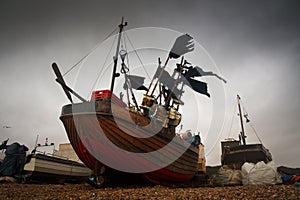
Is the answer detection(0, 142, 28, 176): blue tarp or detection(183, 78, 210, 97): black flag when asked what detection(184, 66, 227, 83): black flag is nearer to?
detection(183, 78, 210, 97): black flag

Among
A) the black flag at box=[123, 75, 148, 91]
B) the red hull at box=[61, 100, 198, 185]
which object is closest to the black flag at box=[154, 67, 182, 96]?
the black flag at box=[123, 75, 148, 91]

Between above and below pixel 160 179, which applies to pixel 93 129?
above

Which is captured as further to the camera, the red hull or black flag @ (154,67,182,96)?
black flag @ (154,67,182,96)

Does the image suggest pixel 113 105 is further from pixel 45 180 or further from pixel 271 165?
pixel 45 180

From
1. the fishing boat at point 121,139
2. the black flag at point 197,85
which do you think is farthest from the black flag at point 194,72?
the fishing boat at point 121,139

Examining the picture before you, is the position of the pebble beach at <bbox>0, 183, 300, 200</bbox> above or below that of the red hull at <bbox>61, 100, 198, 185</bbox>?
below

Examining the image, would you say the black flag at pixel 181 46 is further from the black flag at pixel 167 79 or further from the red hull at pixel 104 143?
the red hull at pixel 104 143

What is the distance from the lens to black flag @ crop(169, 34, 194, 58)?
40.3 ft

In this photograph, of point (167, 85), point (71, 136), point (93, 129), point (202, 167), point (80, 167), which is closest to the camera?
point (93, 129)

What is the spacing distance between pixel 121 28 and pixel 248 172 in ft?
27.9

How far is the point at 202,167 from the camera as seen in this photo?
13977 mm

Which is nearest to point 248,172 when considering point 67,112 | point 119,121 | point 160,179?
point 160,179

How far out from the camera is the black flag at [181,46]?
12.3 meters

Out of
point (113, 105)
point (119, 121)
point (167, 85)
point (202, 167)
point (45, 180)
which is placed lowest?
point (45, 180)
